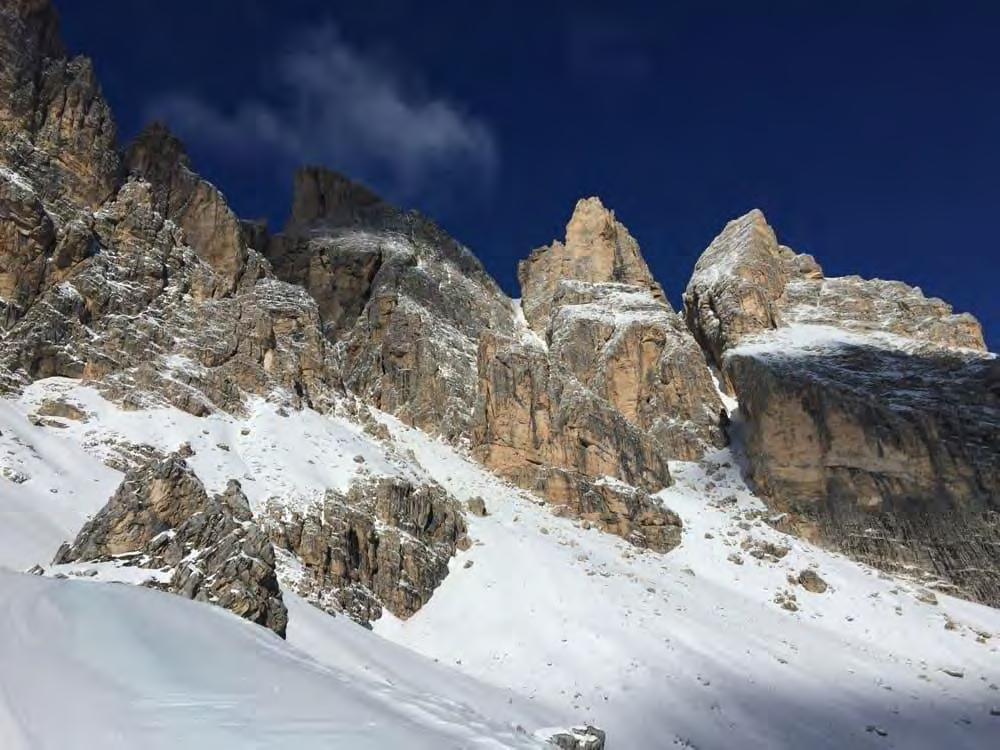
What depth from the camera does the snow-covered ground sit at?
8.25 meters

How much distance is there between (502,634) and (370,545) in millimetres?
7794

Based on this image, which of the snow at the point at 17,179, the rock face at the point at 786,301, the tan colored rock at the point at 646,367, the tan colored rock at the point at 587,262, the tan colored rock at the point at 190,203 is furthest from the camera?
the tan colored rock at the point at 587,262

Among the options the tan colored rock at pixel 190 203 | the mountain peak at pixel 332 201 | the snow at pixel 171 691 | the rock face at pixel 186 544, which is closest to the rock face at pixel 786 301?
the mountain peak at pixel 332 201

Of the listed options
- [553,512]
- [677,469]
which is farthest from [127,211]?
[677,469]

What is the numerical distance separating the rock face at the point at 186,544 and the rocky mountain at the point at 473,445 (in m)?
0.10

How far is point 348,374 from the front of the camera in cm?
6272

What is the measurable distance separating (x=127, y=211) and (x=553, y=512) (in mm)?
34625

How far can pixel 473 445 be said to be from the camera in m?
55.0

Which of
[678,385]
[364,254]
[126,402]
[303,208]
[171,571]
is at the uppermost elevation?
[303,208]

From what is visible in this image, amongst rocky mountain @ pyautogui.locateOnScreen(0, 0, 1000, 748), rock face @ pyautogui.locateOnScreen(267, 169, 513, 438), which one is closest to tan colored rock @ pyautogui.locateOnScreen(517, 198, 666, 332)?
rock face @ pyautogui.locateOnScreen(267, 169, 513, 438)

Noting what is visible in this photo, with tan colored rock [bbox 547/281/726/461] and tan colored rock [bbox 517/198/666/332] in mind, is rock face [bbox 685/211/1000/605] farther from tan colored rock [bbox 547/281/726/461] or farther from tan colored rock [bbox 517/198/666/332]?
tan colored rock [bbox 517/198/666/332]

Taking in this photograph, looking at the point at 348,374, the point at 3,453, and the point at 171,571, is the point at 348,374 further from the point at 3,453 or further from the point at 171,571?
the point at 171,571

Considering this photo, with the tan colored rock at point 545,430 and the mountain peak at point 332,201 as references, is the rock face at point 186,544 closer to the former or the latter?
the tan colored rock at point 545,430

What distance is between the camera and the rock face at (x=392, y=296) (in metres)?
59.9
